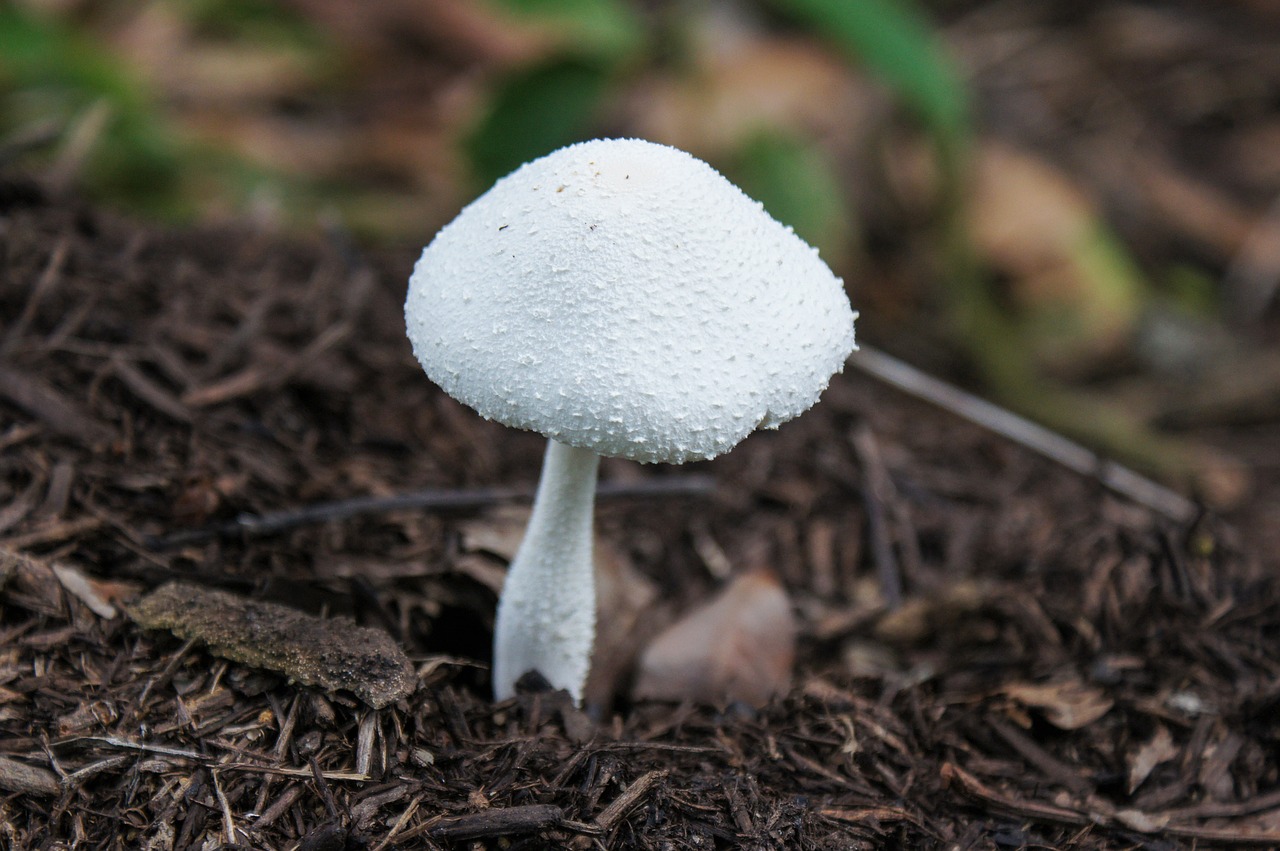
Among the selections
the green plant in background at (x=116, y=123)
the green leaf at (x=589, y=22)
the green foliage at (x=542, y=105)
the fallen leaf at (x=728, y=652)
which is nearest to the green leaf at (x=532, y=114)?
the green foliage at (x=542, y=105)

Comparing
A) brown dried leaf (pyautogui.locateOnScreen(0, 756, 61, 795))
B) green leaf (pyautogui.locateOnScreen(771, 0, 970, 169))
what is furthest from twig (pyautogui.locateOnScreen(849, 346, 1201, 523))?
brown dried leaf (pyautogui.locateOnScreen(0, 756, 61, 795))

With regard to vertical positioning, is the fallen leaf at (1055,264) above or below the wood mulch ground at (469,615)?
above

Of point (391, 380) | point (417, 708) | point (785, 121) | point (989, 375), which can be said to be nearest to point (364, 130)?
point (785, 121)

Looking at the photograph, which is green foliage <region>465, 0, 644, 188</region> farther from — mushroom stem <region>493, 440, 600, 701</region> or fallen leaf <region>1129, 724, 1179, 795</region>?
fallen leaf <region>1129, 724, 1179, 795</region>

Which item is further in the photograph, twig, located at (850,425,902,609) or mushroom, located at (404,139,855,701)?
twig, located at (850,425,902,609)

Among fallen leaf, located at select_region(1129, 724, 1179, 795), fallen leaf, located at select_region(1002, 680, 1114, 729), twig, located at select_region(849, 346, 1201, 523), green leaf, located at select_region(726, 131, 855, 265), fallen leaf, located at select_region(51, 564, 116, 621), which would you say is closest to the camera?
fallen leaf, located at select_region(51, 564, 116, 621)

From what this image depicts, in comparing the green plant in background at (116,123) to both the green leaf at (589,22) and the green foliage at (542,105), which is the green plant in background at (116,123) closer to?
the green foliage at (542,105)
